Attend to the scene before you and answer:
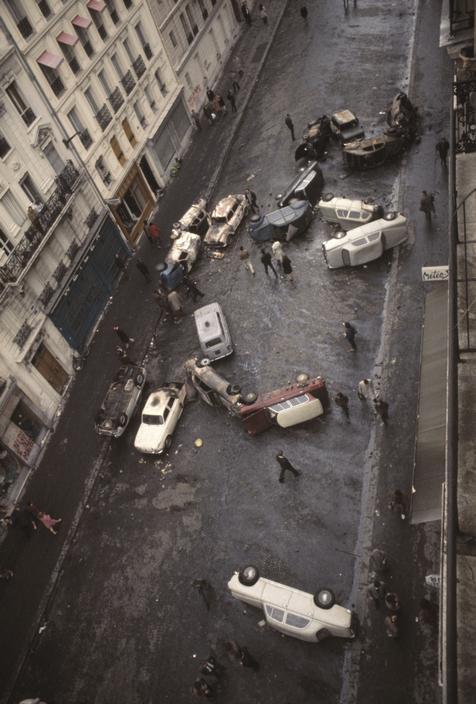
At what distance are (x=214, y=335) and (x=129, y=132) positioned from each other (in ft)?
53.0

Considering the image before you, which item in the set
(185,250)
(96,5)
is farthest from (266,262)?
(96,5)

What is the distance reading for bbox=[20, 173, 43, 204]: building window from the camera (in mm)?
26031

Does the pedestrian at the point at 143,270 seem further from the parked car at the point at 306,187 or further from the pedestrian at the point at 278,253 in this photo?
the parked car at the point at 306,187

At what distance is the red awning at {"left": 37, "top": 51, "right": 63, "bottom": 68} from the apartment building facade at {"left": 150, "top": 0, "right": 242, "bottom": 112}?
38.5ft

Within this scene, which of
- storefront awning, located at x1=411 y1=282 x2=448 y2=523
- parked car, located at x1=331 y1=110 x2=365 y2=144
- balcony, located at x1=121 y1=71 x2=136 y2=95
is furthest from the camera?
parked car, located at x1=331 y1=110 x2=365 y2=144

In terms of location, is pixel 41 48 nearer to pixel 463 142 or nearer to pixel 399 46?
pixel 463 142

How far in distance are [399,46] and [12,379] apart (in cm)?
3793

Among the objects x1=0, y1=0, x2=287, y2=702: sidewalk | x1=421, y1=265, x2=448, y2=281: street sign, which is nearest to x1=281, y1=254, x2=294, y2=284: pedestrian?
x1=0, y1=0, x2=287, y2=702: sidewalk

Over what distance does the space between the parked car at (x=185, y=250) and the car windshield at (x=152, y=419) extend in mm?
10367

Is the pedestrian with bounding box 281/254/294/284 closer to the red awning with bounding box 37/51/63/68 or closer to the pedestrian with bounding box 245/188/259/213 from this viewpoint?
the pedestrian with bounding box 245/188/259/213

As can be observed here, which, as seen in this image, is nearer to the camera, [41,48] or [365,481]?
[365,481]

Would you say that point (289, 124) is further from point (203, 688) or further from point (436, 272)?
point (203, 688)

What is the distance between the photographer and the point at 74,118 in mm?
29500

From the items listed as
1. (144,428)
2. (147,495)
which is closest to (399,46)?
(144,428)
